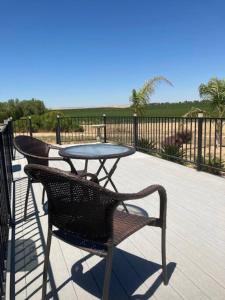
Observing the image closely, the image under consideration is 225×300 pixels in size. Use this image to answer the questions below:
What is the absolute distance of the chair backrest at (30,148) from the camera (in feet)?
11.0

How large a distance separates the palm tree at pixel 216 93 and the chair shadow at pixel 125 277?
11.2 metres

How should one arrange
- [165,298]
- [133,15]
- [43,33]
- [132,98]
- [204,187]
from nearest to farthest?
[165,298]
[204,187]
[132,98]
[133,15]
[43,33]

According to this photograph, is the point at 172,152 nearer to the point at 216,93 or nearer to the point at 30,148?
the point at 30,148

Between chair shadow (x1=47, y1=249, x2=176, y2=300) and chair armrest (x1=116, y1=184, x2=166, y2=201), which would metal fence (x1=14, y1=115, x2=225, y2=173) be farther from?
chair armrest (x1=116, y1=184, x2=166, y2=201)

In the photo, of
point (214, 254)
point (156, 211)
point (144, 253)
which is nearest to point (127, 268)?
point (144, 253)

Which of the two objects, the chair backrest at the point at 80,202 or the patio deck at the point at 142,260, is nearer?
the chair backrest at the point at 80,202

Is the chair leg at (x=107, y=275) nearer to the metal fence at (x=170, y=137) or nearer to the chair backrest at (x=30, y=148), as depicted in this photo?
the chair backrest at (x=30, y=148)

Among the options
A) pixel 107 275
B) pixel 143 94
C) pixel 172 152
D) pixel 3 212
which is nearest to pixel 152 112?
pixel 143 94

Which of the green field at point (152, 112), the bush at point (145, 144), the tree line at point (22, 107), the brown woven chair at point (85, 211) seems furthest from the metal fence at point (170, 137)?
the tree line at point (22, 107)

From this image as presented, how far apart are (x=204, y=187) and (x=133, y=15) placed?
14295 mm

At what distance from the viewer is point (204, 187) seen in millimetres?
4531

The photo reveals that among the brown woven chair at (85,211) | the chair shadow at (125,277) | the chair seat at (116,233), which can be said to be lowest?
the chair shadow at (125,277)

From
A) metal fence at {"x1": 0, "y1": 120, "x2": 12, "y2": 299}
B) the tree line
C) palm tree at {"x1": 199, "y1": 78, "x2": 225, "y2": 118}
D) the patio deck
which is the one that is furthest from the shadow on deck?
the tree line

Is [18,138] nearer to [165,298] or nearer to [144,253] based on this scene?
[144,253]
